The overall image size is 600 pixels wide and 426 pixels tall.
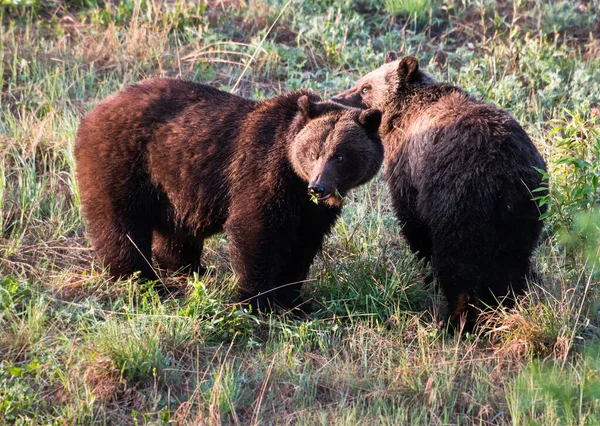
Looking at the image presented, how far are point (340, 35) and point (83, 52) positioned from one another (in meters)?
2.90

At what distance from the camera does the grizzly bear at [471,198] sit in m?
5.65

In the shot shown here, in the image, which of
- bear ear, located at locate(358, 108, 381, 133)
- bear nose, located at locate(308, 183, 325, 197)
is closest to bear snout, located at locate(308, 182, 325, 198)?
bear nose, located at locate(308, 183, 325, 197)

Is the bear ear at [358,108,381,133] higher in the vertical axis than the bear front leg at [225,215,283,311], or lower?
higher

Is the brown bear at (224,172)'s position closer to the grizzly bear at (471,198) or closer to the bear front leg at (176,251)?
the bear front leg at (176,251)

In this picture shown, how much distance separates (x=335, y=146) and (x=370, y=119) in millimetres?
317

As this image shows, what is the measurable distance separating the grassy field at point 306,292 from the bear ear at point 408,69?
46.7 inches

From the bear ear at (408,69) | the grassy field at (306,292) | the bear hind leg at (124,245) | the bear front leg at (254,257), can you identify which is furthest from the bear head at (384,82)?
the bear hind leg at (124,245)

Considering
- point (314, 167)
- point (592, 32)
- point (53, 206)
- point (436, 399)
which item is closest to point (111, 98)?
point (53, 206)

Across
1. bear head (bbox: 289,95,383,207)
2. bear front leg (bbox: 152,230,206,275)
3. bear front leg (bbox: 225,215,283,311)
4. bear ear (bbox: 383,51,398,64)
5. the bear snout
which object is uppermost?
bear ear (bbox: 383,51,398,64)

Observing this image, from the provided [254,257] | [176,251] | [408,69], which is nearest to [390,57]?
[408,69]

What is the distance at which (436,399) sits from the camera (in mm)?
4973

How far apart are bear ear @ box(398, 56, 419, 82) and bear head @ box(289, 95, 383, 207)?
1.12 metres

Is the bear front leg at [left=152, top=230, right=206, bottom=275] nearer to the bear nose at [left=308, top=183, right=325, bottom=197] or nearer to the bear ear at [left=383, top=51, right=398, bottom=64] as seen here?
the bear nose at [left=308, top=183, right=325, bottom=197]

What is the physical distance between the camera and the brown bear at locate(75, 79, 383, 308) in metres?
5.89
